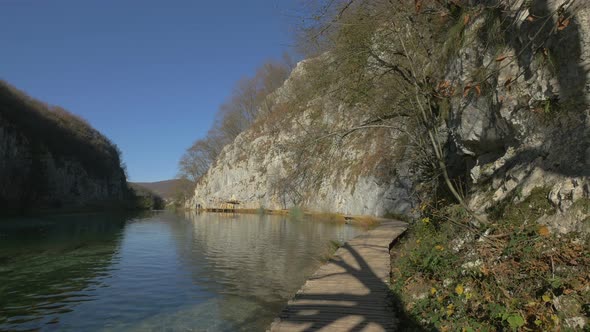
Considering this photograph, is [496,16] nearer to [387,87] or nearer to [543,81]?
[543,81]

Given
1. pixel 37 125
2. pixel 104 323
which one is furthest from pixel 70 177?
pixel 104 323

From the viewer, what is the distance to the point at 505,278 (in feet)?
16.7

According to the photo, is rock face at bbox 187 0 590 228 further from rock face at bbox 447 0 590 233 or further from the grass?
the grass

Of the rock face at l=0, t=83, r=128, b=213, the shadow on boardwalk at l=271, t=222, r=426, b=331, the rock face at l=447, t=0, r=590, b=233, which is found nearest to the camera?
the rock face at l=447, t=0, r=590, b=233

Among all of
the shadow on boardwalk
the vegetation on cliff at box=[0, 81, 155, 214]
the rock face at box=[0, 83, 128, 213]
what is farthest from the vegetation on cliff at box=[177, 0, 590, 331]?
the rock face at box=[0, 83, 128, 213]

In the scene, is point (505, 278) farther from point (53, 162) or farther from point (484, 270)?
point (53, 162)

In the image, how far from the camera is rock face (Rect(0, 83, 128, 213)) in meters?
50.1

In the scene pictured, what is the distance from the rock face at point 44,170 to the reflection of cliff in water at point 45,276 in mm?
32450

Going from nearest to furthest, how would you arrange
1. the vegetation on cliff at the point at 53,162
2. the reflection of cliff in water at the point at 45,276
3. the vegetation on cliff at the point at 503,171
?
the vegetation on cliff at the point at 503,171
the reflection of cliff in water at the point at 45,276
the vegetation on cliff at the point at 53,162

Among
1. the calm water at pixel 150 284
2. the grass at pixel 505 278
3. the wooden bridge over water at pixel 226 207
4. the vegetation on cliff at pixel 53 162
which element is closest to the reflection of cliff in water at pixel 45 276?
the calm water at pixel 150 284

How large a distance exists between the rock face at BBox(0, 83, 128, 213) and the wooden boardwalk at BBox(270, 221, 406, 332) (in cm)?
4845

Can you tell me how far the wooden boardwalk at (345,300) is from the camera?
5664 millimetres

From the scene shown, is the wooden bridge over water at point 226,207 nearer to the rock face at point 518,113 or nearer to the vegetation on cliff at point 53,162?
the vegetation on cliff at point 53,162

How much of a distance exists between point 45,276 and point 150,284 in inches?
150
